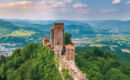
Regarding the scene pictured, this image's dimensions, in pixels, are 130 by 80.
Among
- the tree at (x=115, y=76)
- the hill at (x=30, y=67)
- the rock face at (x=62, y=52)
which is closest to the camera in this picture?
the rock face at (x=62, y=52)

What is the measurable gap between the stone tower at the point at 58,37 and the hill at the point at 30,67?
3042mm

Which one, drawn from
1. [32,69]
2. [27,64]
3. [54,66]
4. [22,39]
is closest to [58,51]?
[54,66]

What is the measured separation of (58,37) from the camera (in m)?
31.9

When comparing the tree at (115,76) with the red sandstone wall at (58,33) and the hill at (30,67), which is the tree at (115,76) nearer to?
the hill at (30,67)

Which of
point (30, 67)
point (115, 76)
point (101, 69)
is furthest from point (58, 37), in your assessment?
point (101, 69)

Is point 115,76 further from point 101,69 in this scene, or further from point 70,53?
point 70,53

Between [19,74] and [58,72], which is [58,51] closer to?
[58,72]

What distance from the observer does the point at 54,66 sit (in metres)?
31.8

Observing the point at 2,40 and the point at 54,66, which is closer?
the point at 54,66

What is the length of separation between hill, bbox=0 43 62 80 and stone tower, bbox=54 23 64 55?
9.98 feet

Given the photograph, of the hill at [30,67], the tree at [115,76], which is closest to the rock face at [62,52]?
the hill at [30,67]

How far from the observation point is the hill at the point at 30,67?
31.8 metres

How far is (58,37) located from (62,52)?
443 cm

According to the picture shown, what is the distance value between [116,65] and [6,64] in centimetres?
4130
